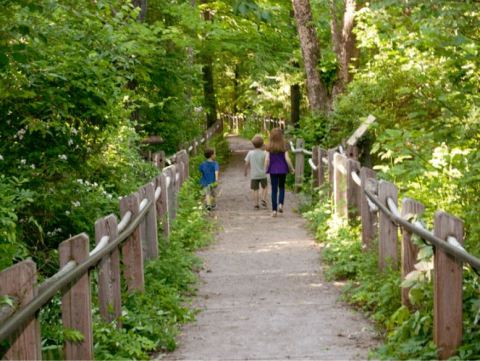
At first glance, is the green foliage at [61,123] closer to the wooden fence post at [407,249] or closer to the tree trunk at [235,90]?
the wooden fence post at [407,249]

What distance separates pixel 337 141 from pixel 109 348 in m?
14.2

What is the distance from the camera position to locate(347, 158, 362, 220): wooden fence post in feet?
38.9

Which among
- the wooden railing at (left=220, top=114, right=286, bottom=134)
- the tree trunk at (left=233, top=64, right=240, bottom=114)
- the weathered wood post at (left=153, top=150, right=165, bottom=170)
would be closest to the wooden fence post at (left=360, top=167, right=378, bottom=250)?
the weathered wood post at (left=153, top=150, right=165, bottom=170)

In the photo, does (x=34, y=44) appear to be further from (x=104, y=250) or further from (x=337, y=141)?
(x=337, y=141)

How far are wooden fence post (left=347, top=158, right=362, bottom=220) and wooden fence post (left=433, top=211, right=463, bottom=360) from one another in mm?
6153

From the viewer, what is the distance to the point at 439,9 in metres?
6.95

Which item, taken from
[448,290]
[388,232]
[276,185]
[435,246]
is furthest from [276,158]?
[448,290]

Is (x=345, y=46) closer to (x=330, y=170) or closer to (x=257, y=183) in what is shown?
(x=257, y=183)

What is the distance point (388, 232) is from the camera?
8.16 metres

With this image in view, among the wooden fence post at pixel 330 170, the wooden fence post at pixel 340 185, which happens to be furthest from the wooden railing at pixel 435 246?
the wooden fence post at pixel 330 170

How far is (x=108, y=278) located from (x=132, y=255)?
54.0 inches

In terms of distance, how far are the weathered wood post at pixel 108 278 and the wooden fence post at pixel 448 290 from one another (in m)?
2.54

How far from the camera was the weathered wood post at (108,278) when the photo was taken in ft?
21.3

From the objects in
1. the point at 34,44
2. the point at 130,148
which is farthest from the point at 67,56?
the point at 130,148
